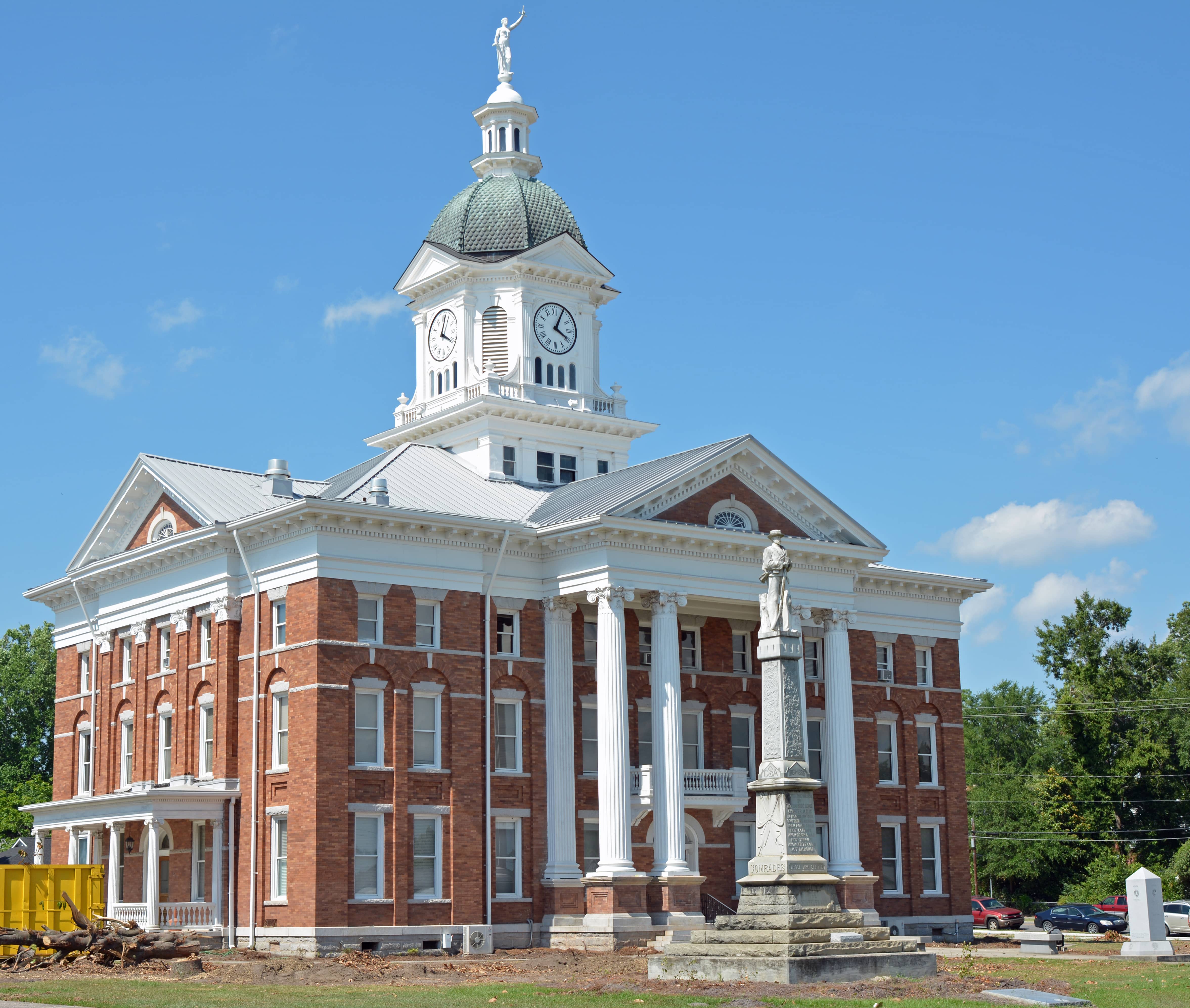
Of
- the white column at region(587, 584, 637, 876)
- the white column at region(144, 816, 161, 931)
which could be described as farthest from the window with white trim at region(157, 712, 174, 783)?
the white column at region(587, 584, 637, 876)

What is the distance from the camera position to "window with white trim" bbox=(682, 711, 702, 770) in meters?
50.5

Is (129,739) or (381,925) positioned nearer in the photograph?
(381,925)

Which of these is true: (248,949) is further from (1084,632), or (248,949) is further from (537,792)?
(1084,632)

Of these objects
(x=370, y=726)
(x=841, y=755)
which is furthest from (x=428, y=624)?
(x=841, y=755)

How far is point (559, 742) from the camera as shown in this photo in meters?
47.2

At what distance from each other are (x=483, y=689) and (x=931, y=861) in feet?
60.4

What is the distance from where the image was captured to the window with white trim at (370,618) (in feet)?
147

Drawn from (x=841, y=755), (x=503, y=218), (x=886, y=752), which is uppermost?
(x=503, y=218)

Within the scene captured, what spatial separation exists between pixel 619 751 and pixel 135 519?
1789cm

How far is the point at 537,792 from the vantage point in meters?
47.0

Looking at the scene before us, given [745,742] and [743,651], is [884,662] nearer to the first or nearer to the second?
[743,651]

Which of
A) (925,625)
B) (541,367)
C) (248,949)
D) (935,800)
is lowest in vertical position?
(248,949)

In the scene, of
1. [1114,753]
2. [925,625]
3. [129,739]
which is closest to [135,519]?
[129,739]

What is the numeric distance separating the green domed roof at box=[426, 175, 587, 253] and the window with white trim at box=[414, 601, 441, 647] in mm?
16319
